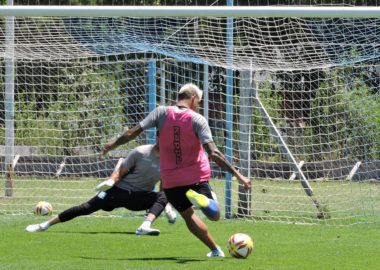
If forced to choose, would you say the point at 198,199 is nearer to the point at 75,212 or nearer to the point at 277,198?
the point at 75,212

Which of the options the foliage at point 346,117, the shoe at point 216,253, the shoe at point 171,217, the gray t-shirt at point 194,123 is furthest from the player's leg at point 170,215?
the foliage at point 346,117

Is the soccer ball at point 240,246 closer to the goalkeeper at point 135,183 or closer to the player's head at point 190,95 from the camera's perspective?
the player's head at point 190,95

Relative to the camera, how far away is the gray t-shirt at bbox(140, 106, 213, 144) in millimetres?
10445

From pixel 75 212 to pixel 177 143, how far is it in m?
2.76

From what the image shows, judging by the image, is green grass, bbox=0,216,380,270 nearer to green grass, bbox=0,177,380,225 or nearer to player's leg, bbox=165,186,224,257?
player's leg, bbox=165,186,224,257

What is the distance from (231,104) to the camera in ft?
53.7

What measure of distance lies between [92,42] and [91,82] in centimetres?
295

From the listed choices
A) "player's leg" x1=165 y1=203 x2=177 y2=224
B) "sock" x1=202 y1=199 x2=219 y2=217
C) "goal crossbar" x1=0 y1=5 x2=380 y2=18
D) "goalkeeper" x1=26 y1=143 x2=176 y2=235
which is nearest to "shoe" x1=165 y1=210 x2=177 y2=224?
"player's leg" x1=165 y1=203 x2=177 y2=224

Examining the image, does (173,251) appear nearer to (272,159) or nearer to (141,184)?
(141,184)

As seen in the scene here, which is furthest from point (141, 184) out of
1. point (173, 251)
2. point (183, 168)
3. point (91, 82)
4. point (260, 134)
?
point (91, 82)

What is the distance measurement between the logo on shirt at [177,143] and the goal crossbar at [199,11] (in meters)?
1.59

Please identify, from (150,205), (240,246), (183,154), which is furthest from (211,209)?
(150,205)

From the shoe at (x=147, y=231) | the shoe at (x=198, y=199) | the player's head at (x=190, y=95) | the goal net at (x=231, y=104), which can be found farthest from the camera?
the goal net at (x=231, y=104)

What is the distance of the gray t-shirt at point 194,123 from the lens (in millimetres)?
10445
